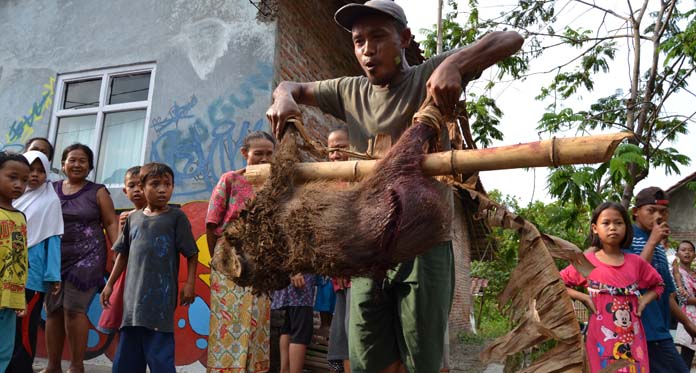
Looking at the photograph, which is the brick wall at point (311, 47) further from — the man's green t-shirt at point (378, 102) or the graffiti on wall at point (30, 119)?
the man's green t-shirt at point (378, 102)

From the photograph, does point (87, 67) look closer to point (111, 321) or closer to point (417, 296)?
point (111, 321)

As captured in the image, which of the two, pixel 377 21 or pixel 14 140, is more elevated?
pixel 14 140

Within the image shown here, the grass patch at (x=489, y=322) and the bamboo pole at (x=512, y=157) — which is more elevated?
the bamboo pole at (x=512, y=157)

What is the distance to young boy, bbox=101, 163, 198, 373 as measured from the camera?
139 inches

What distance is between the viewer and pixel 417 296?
6.54 feet

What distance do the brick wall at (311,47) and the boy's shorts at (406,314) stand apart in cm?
418

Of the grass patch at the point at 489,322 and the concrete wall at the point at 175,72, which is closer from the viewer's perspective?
the concrete wall at the point at 175,72

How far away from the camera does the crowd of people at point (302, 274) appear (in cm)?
207

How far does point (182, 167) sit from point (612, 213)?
4383 millimetres

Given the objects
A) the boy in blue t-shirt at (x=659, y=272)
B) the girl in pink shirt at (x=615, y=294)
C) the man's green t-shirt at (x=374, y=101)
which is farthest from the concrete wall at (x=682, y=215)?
the man's green t-shirt at (x=374, y=101)

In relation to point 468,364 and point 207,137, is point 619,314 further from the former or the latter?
point 468,364

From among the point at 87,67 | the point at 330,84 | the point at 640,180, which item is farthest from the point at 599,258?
the point at 87,67

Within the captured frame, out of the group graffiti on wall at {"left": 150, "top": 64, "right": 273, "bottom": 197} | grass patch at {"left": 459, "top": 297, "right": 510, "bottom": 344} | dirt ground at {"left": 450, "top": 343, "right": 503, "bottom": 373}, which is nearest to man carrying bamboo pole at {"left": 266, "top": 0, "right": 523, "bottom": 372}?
graffiti on wall at {"left": 150, "top": 64, "right": 273, "bottom": 197}

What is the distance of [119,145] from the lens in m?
6.60
